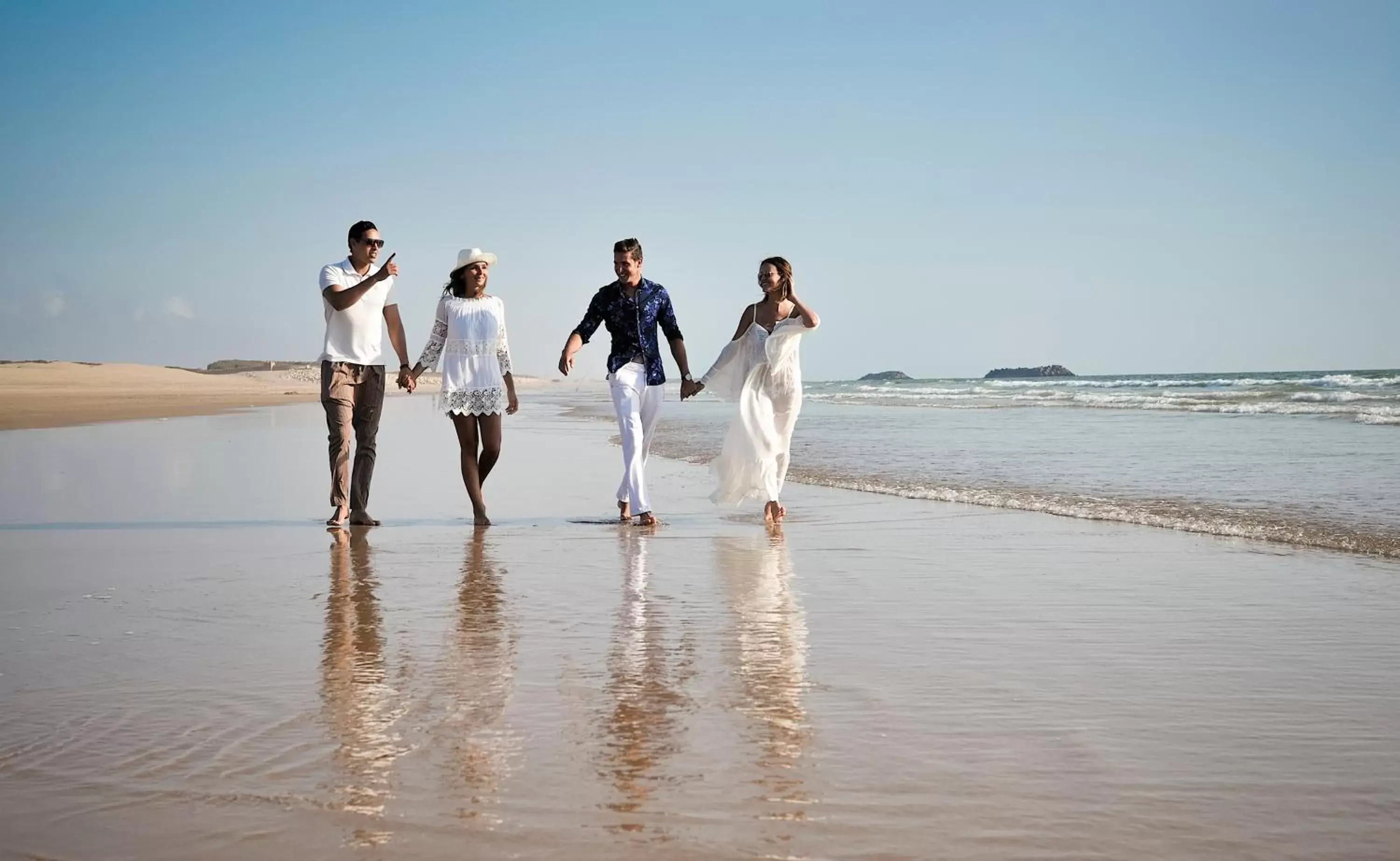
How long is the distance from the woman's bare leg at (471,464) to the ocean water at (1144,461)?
12.1 feet

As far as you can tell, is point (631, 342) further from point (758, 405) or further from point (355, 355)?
point (355, 355)

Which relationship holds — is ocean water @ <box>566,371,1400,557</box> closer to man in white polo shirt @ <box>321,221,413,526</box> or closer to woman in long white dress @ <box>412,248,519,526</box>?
woman in long white dress @ <box>412,248,519,526</box>

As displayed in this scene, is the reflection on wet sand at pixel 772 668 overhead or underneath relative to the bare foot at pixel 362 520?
underneath

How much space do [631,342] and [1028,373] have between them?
109m

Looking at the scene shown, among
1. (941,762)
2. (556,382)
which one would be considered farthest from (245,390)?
(556,382)

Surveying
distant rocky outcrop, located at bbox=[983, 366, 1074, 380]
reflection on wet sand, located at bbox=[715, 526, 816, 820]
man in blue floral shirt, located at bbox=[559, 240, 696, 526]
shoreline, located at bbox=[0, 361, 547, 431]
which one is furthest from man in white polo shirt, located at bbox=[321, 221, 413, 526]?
distant rocky outcrop, located at bbox=[983, 366, 1074, 380]

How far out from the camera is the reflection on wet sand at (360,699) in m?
2.63

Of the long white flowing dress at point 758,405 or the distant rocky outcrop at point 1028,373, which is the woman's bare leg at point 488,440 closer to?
the long white flowing dress at point 758,405

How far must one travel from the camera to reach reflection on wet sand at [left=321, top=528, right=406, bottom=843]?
2.63 m

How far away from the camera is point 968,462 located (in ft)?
40.1

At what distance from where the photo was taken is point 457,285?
826 cm

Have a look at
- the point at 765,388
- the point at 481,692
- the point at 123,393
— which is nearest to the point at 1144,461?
the point at 765,388

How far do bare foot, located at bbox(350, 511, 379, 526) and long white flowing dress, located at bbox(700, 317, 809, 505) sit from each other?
8.33ft

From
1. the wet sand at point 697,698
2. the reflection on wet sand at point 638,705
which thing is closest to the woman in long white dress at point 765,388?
the wet sand at point 697,698
